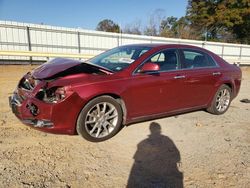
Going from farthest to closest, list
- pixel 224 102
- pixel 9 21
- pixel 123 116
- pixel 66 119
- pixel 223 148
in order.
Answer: pixel 9 21, pixel 224 102, pixel 123 116, pixel 223 148, pixel 66 119

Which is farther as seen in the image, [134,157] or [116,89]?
[116,89]

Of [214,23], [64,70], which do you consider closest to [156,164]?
[64,70]

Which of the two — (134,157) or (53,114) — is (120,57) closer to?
(53,114)

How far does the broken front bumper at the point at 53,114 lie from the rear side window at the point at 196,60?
8.09ft

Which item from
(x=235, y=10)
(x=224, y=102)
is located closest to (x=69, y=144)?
(x=224, y=102)

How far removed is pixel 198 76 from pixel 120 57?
5.53 feet

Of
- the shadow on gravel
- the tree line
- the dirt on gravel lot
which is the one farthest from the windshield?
the tree line

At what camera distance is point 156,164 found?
11.1ft

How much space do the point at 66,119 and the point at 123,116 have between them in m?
1.04

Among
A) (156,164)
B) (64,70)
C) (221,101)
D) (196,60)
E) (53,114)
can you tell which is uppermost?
(196,60)

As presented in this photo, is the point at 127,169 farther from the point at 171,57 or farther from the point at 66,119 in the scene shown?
the point at 171,57

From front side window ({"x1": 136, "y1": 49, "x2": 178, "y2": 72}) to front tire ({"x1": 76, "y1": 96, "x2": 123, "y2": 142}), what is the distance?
119cm

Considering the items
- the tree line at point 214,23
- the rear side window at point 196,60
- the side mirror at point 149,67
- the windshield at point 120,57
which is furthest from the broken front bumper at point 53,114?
the tree line at point 214,23

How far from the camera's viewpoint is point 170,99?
4.73 meters
